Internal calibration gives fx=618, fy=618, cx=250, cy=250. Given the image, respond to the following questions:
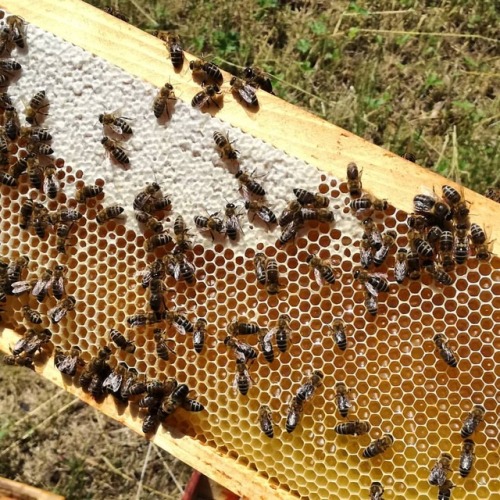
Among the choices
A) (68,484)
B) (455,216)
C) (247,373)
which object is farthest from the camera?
(68,484)

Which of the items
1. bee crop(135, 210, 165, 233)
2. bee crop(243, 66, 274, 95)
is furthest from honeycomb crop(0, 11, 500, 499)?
bee crop(243, 66, 274, 95)

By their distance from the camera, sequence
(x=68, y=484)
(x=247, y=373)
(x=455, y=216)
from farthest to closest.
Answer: (x=68, y=484), (x=247, y=373), (x=455, y=216)

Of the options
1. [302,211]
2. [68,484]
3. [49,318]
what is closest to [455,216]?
[302,211]

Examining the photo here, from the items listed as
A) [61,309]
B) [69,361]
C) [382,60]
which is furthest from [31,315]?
[382,60]

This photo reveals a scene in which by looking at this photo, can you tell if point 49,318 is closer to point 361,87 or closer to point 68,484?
point 68,484

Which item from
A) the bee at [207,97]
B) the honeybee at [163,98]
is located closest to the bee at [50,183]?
the honeybee at [163,98]

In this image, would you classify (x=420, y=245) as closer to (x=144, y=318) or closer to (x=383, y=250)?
(x=383, y=250)
